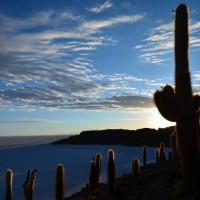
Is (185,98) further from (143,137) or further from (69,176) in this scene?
(143,137)

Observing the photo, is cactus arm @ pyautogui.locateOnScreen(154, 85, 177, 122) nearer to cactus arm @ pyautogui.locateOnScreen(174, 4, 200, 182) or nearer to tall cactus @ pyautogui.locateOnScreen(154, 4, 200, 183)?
tall cactus @ pyautogui.locateOnScreen(154, 4, 200, 183)

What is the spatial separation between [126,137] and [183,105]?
3713 inches

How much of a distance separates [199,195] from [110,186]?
34.1 ft

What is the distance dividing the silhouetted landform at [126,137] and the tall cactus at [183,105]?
255 feet

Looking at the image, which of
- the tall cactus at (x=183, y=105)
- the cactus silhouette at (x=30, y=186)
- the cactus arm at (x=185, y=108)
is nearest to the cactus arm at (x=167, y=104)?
the tall cactus at (x=183, y=105)

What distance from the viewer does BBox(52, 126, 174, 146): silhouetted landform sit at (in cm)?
9650

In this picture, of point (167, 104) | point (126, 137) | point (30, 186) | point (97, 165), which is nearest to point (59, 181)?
point (30, 186)

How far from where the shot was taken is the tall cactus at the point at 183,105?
42.2ft

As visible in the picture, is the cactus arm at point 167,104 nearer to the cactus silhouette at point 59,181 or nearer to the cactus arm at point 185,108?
the cactus arm at point 185,108

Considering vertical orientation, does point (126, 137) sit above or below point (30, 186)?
above

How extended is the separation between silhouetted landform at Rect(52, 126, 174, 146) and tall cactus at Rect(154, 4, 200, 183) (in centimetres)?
7759

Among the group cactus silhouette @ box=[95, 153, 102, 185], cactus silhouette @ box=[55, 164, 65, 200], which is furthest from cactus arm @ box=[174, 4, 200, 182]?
cactus silhouette @ box=[95, 153, 102, 185]

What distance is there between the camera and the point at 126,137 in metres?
107

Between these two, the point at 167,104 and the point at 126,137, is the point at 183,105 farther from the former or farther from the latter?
the point at 126,137
